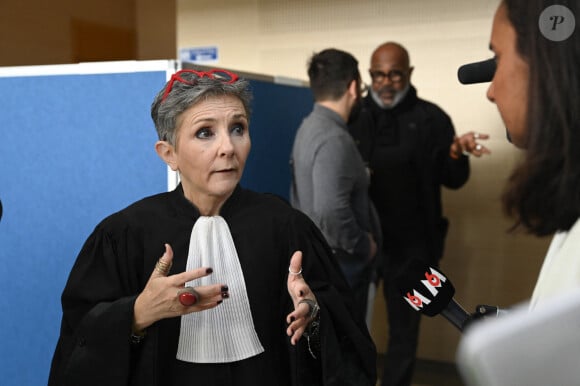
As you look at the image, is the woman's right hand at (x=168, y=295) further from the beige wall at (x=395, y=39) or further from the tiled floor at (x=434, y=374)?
the tiled floor at (x=434, y=374)

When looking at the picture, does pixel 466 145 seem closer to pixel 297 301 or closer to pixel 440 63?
pixel 440 63

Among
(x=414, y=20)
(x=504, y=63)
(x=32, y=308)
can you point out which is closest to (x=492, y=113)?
(x=414, y=20)

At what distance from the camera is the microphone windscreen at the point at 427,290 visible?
3.63 feet

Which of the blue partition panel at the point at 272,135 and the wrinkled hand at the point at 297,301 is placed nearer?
the wrinkled hand at the point at 297,301

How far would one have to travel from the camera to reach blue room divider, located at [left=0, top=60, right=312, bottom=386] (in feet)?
6.30

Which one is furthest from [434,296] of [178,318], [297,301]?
[178,318]

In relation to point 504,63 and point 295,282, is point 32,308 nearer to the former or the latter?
point 295,282

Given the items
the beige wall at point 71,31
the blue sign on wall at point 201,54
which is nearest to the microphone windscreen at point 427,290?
the beige wall at point 71,31

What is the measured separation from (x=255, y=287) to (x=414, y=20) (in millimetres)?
2333

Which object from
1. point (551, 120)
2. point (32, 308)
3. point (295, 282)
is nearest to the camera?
point (551, 120)

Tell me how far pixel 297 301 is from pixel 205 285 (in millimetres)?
161

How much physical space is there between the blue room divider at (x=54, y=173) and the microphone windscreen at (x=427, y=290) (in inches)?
34.9

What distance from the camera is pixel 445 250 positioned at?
3484 mm

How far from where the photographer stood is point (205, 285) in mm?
1290
